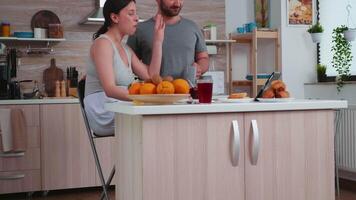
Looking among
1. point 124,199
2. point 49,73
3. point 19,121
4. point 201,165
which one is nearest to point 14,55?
point 49,73

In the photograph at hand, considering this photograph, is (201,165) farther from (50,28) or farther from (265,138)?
(50,28)

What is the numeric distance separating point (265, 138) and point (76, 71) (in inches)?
131

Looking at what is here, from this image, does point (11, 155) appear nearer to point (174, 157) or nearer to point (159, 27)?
point (159, 27)

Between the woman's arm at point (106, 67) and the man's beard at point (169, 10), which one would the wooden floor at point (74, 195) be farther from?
the woman's arm at point (106, 67)

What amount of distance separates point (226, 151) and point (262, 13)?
381 cm

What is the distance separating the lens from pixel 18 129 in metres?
4.39

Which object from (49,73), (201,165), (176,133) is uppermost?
(49,73)

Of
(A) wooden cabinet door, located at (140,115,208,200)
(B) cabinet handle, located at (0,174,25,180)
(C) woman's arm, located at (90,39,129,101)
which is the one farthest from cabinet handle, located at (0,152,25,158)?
(A) wooden cabinet door, located at (140,115,208,200)

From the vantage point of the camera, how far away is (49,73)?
5082mm

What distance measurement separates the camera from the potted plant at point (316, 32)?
5.32 m

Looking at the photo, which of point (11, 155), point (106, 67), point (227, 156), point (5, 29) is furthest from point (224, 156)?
point (5, 29)

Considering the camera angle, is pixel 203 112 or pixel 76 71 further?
pixel 76 71

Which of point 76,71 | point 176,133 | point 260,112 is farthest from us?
point 76,71

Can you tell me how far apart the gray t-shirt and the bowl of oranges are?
40.0 inches
